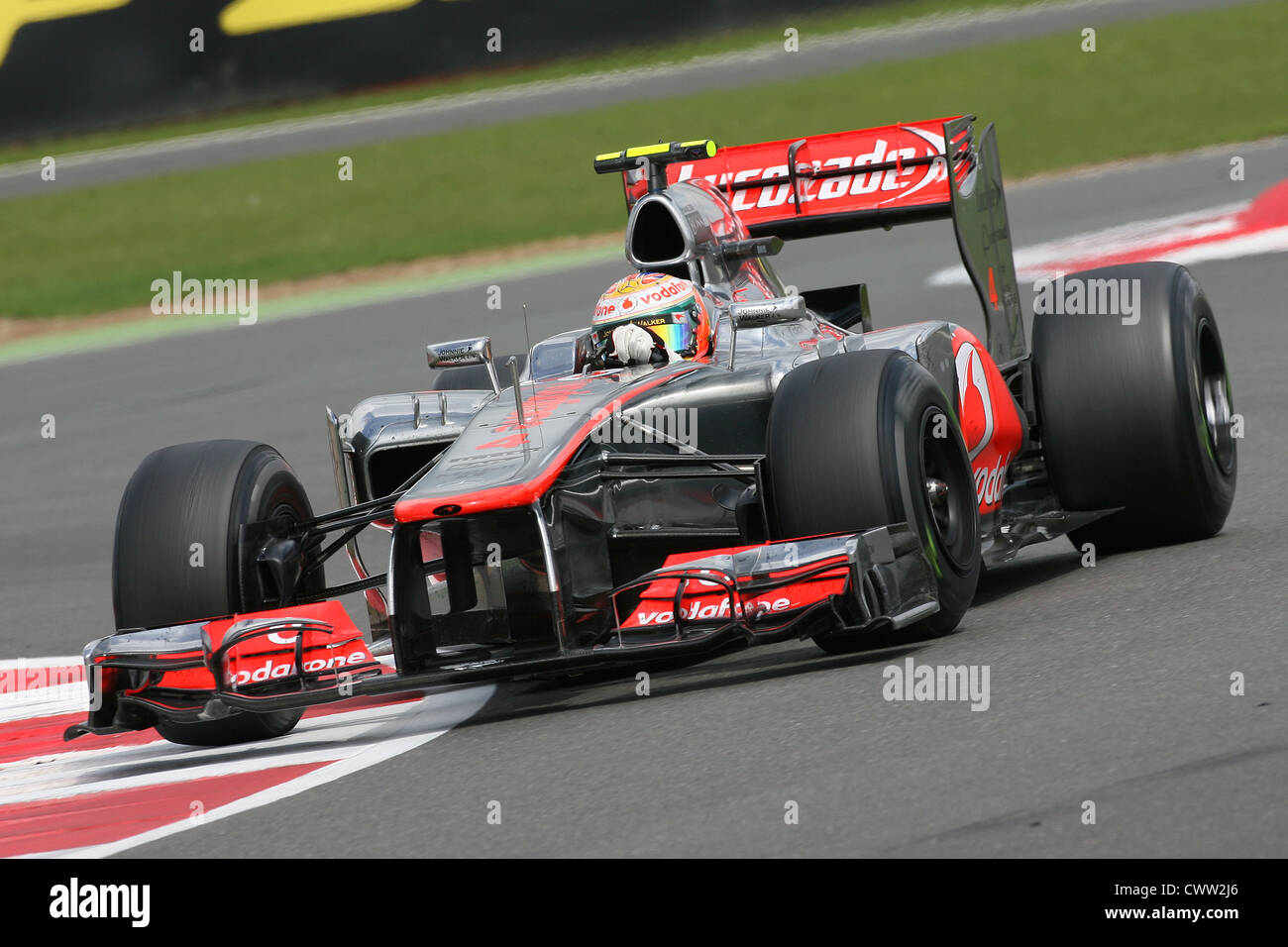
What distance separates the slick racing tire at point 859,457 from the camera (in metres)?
5.88

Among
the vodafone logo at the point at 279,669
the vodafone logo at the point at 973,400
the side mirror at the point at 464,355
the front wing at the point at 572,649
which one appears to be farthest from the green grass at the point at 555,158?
the vodafone logo at the point at 279,669

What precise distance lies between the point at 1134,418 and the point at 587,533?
2.27 meters

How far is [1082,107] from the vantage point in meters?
24.5

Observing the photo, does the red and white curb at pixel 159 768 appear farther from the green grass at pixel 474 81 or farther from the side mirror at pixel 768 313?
the green grass at pixel 474 81

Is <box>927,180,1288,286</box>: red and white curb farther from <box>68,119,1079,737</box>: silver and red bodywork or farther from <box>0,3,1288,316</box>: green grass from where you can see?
<box>68,119,1079,737</box>: silver and red bodywork

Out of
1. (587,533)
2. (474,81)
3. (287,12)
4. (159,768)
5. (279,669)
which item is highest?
(287,12)

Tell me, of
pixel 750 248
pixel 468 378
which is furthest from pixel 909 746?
pixel 468 378

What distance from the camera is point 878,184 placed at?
8664mm

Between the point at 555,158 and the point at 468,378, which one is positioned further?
the point at 555,158

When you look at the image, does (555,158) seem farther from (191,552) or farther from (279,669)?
(279,669)
